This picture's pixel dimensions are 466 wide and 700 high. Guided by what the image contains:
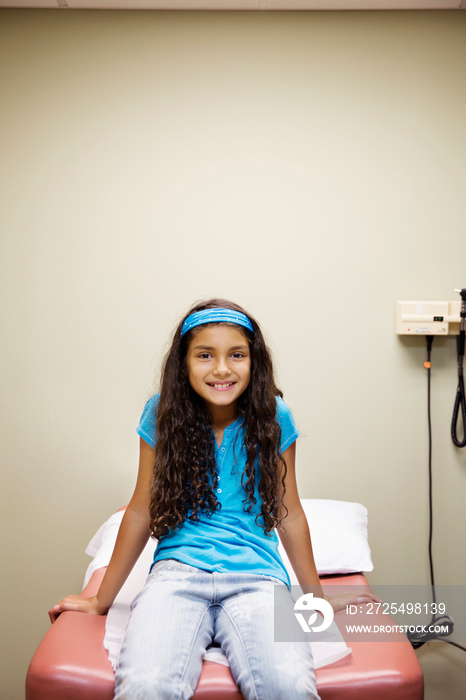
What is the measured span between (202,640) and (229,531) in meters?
0.26

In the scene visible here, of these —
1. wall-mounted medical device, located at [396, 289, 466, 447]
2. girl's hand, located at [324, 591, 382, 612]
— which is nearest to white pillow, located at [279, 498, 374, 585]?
girl's hand, located at [324, 591, 382, 612]

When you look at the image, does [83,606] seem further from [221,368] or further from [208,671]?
[221,368]

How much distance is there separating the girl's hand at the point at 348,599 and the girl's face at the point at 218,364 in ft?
1.94

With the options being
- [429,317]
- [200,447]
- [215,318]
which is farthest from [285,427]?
[429,317]

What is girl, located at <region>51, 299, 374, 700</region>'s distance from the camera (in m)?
1.31

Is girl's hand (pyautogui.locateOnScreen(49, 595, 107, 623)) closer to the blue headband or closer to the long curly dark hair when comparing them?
the long curly dark hair

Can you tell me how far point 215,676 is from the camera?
124 cm

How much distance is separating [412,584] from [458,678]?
336 mm

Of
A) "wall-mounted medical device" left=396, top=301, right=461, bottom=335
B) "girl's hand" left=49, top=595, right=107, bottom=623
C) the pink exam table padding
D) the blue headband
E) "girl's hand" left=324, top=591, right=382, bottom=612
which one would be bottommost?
the pink exam table padding

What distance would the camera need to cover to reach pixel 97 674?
127 centimetres

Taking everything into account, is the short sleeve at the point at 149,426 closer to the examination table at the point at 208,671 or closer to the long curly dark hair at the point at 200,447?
the long curly dark hair at the point at 200,447

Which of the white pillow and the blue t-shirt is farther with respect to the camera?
the white pillow

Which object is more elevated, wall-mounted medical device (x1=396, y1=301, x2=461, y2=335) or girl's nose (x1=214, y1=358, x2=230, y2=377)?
wall-mounted medical device (x1=396, y1=301, x2=461, y2=335)

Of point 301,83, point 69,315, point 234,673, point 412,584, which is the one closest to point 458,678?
point 412,584
